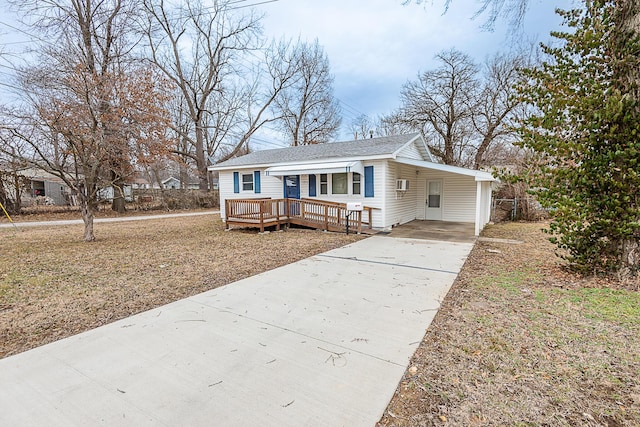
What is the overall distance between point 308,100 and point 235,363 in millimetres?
26483

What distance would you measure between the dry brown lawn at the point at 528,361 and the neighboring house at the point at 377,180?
5717 mm

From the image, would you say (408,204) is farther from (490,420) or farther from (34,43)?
(34,43)

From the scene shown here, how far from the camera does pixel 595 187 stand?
445 cm

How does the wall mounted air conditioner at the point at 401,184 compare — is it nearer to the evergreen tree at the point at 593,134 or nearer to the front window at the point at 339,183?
the front window at the point at 339,183

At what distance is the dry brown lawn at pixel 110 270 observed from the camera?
3.45 m

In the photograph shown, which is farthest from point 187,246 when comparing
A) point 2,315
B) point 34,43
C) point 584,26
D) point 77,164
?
point 34,43

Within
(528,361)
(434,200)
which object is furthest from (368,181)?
(528,361)

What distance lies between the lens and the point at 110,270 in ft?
18.0

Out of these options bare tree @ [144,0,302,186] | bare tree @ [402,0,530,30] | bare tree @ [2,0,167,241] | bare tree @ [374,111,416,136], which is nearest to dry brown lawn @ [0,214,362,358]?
bare tree @ [2,0,167,241]

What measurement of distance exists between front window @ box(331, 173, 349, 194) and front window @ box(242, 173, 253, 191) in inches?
166

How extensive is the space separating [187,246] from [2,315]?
→ 4379 mm

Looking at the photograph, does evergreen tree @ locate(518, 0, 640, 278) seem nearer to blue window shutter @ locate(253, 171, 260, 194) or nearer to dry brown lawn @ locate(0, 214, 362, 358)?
dry brown lawn @ locate(0, 214, 362, 358)

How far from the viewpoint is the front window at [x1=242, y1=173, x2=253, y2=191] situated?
13.3 metres

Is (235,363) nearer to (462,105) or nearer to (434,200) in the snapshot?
(434,200)
